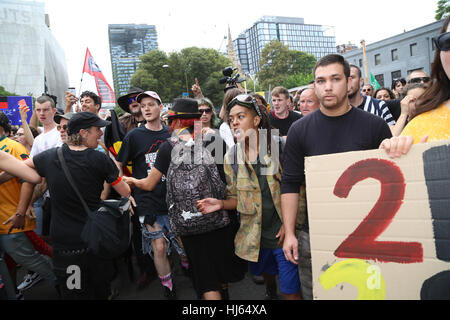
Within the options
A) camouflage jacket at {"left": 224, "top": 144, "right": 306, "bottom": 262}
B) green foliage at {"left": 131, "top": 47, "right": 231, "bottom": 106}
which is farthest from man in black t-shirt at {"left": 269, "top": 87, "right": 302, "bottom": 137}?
green foliage at {"left": 131, "top": 47, "right": 231, "bottom": 106}

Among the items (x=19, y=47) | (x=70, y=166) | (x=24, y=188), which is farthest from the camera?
(x=19, y=47)

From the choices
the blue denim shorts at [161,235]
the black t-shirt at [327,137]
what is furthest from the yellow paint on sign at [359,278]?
the blue denim shorts at [161,235]

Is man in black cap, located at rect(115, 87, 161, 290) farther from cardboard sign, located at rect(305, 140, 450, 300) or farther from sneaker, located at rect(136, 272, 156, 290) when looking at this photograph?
cardboard sign, located at rect(305, 140, 450, 300)

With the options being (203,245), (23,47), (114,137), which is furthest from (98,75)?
(23,47)

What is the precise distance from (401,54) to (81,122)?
4319cm

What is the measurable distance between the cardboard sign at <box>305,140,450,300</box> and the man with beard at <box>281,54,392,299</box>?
37 centimetres

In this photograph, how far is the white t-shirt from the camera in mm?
3891

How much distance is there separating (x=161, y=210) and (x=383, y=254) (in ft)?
8.11

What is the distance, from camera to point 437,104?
1508mm

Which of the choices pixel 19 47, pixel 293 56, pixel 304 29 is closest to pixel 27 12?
pixel 19 47

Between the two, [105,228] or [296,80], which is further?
[296,80]

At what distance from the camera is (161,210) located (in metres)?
3.43

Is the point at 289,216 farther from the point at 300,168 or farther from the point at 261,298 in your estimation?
the point at 261,298

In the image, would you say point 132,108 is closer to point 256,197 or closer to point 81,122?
point 81,122
